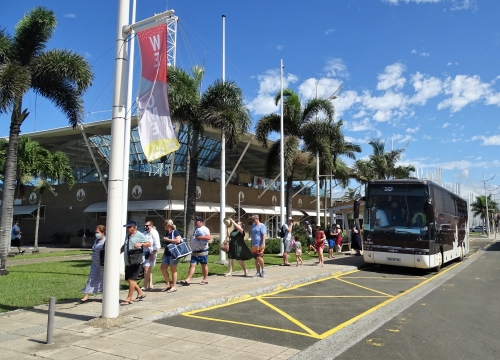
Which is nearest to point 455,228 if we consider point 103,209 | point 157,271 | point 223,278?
point 223,278

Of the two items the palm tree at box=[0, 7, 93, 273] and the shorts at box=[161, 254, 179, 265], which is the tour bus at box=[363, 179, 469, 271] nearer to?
the shorts at box=[161, 254, 179, 265]

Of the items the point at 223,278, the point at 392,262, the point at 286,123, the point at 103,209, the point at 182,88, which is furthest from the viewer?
the point at 103,209

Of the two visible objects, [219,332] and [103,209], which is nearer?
[219,332]

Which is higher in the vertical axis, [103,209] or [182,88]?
[182,88]

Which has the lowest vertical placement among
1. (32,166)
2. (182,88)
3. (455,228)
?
(455,228)

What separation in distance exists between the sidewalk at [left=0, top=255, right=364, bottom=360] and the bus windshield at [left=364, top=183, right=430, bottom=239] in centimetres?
789

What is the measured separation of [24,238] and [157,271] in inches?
1056

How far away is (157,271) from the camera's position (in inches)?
560

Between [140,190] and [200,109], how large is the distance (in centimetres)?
1280

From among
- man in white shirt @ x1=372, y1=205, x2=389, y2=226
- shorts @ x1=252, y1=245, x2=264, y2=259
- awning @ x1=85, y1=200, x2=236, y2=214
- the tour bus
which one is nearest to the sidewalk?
shorts @ x1=252, y1=245, x2=264, y2=259

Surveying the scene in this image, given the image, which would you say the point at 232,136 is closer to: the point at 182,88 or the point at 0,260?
the point at 182,88

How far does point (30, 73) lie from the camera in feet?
48.0

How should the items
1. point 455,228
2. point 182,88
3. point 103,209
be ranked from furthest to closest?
1. point 103,209
2. point 455,228
3. point 182,88

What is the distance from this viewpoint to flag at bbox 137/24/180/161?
7.35 metres
